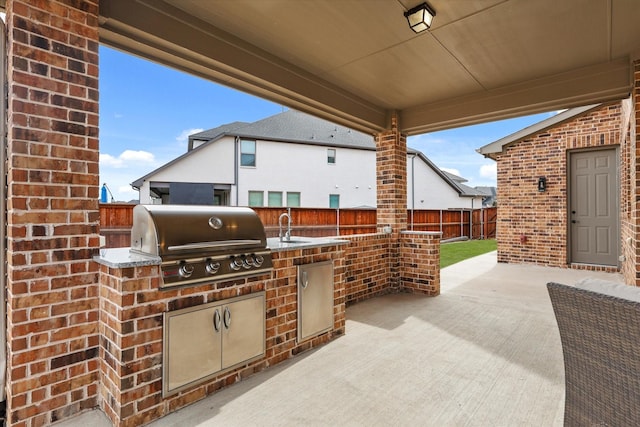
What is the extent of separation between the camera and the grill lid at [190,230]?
7.06 ft

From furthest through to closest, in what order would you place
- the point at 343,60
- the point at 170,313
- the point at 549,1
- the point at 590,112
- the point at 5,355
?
1. the point at 590,112
2. the point at 343,60
3. the point at 549,1
4. the point at 170,313
5. the point at 5,355

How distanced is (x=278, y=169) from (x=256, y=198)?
1.87m

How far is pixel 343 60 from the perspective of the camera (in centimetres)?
359

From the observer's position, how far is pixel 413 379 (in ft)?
8.39

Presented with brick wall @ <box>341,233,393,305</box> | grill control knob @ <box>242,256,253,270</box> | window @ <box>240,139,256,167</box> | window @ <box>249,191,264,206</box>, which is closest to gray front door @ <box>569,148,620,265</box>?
brick wall @ <box>341,233,393,305</box>

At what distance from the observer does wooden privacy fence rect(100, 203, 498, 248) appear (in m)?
8.86

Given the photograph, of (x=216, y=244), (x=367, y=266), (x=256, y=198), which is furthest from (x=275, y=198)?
(x=216, y=244)

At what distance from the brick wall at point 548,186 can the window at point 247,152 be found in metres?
10.9

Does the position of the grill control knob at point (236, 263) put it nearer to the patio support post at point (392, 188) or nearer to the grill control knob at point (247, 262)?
the grill control knob at point (247, 262)

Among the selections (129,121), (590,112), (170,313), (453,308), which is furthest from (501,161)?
(129,121)

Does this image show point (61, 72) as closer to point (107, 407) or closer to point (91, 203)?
point (91, 203)

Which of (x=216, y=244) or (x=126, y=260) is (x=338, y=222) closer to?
(x=216, y=244)

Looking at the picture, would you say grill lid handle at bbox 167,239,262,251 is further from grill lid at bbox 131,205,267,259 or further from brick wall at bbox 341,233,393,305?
brick wall at bbox 341,233,393,305

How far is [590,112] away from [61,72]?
894 centimetres
